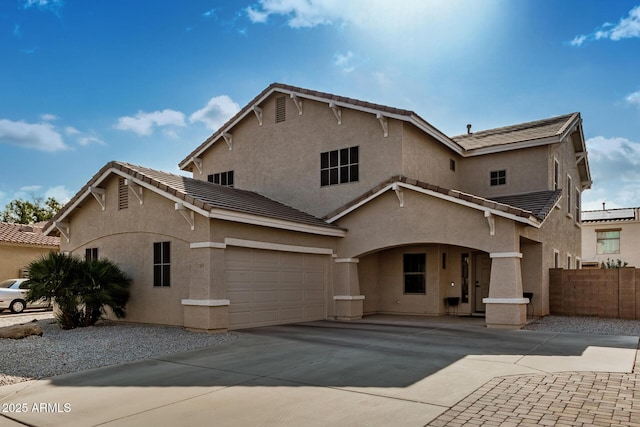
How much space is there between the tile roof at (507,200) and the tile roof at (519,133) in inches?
91.7

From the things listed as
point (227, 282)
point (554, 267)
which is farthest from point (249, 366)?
point (554, 267)

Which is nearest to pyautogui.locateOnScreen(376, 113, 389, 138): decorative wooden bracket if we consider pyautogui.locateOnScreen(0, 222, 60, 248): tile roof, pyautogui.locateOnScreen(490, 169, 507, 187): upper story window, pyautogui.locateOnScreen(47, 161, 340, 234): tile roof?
pyautogui.locateOnScreen(47, 161, 340, 234): tile roof

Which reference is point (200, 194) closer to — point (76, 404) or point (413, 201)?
point (413, 201)

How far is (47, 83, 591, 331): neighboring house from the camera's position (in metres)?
13.6

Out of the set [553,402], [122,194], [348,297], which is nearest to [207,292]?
[122,194]

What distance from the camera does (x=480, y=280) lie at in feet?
59.0

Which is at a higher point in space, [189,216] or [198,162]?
[198,162]

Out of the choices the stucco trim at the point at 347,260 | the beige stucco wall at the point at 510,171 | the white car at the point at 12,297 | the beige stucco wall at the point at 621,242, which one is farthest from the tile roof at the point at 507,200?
the beige stucco wall at the point at 621,242

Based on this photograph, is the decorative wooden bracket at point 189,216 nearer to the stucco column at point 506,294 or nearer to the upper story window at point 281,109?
the upper story window at point 281,109

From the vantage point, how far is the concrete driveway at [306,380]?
6.07 m

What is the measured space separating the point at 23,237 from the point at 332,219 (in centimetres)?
1836

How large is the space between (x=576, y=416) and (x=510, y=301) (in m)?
7.96

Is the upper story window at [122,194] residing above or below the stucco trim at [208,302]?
above

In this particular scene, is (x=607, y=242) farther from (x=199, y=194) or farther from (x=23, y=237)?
(x=23, y=237)
